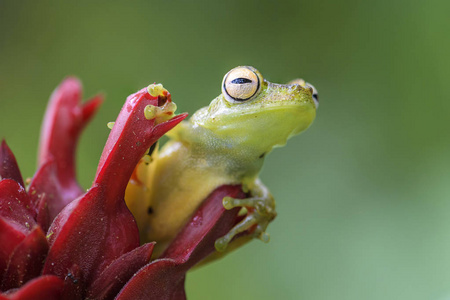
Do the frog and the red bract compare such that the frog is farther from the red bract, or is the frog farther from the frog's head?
the red bract

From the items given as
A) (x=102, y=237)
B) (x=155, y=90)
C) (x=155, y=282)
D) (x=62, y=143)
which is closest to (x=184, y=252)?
(x=155, y=282)

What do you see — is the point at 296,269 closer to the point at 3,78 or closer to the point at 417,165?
the point at 417,165

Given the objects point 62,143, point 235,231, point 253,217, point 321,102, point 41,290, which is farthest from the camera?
point 321,102

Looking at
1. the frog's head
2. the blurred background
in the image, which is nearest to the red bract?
the frog's head

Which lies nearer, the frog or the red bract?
the red bract

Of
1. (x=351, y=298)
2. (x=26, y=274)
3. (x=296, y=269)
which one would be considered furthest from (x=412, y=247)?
(x=26, y=274)

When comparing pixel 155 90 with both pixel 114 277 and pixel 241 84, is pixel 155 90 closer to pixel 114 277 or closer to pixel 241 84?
pixel 241 84

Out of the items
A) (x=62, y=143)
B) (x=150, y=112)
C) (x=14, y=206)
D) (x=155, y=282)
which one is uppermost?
(x=150, y=112)
